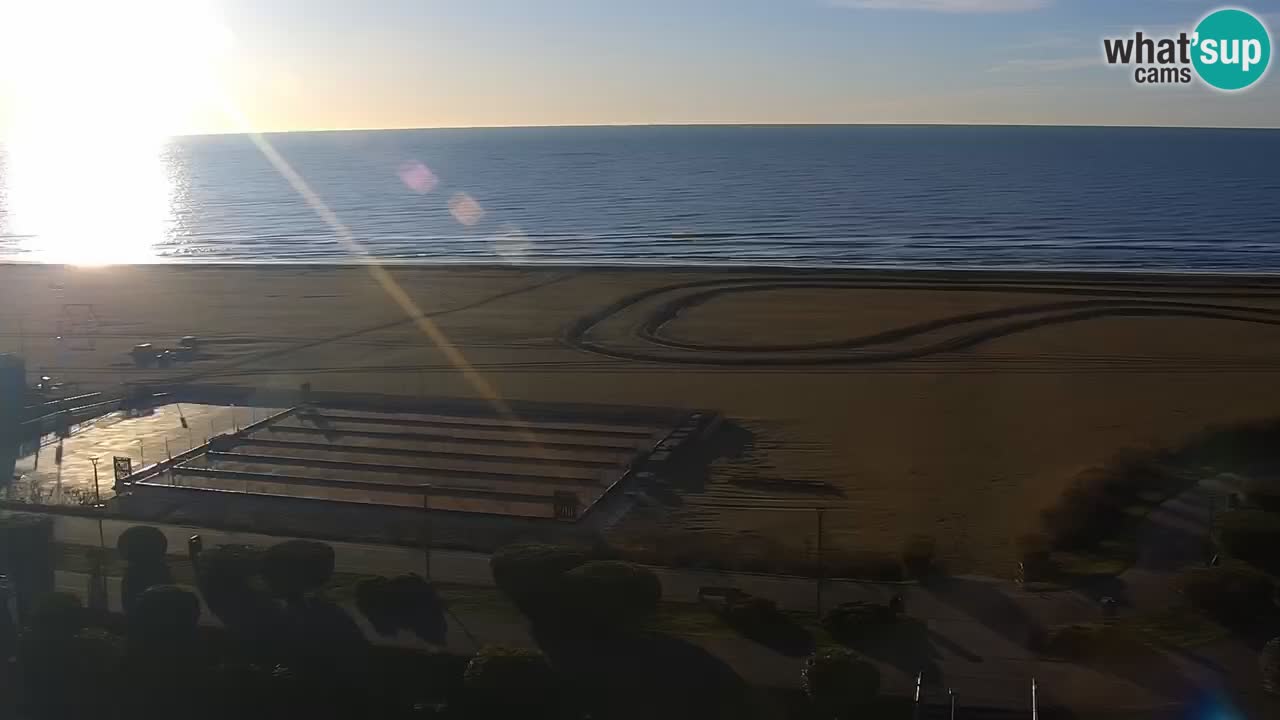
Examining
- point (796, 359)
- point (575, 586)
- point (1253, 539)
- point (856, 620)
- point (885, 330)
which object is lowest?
point (856, 620)

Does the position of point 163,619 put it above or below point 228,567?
below

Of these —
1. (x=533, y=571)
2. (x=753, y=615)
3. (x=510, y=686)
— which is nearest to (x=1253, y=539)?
(x=753, y=615)

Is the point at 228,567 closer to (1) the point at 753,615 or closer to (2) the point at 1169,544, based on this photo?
(1) the point at 753,615

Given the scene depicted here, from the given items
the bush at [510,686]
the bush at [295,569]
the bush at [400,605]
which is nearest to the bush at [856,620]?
the bush at [510,686]

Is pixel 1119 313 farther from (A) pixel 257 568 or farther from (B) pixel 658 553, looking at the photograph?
(A) pixel 257 568

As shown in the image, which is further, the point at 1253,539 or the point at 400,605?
the point at 1253,539

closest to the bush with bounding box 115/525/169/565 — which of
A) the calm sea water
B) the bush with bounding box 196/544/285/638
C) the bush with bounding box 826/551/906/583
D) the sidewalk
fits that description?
the sidewalk

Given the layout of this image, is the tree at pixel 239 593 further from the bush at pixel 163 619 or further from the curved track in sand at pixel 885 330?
the curved track in sand at pixel 885 330

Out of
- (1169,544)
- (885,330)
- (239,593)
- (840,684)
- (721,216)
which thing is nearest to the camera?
(840,684)
